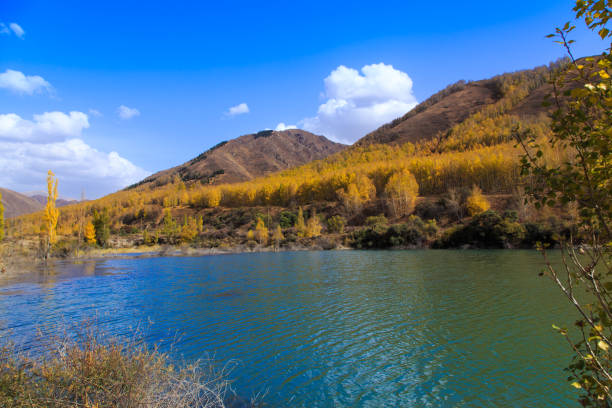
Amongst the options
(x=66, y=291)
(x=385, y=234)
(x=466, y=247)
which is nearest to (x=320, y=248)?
(x=385, y=234)

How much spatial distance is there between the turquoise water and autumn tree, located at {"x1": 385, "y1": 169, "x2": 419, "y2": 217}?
202 feet

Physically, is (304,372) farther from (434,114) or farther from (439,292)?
(434,114)

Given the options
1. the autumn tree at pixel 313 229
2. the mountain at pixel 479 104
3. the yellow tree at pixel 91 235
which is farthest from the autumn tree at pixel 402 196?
the mountain at pixel 479 104

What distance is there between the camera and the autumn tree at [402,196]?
8300cm

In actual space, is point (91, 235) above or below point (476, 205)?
below

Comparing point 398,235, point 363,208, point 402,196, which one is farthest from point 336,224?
point 398,235

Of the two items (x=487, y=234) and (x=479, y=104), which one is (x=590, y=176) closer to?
(x=487, y=234)

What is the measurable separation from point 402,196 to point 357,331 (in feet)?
255

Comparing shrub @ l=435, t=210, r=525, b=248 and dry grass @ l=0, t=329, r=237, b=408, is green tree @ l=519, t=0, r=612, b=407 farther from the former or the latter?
shrub @ l=435, t=210, r=525, b=248

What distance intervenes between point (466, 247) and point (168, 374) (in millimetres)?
53500

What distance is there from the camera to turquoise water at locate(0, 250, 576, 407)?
7.27m

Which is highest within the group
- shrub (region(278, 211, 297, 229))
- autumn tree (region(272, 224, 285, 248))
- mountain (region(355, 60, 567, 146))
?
mountain (region(355, 60, 567, 146))

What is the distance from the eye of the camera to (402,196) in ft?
279

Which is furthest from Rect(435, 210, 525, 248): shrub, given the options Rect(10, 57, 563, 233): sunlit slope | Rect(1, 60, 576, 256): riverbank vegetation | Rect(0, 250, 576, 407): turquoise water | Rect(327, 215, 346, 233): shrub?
Rect(327, 215, 346, 233): shrub
